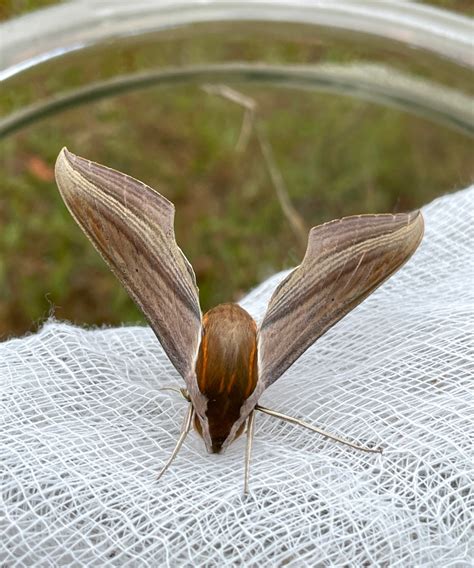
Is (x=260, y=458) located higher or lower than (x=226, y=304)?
lower

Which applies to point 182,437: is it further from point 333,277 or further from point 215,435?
point 333,277

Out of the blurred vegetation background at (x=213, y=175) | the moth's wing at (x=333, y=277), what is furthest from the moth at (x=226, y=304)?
the blurred vegetation background at (x=213, y=175)

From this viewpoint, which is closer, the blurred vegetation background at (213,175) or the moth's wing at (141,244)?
the moth's wing at (141,244)

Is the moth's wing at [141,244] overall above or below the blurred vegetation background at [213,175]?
above

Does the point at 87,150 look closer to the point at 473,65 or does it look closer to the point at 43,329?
the point at 43,329

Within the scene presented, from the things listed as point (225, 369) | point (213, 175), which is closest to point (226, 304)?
point (225, 369)

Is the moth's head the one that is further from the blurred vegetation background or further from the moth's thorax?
the blurred vegetation background

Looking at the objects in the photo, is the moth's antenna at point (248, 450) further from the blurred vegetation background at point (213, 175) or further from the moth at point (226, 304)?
the blurred vegetation background at point (213, 175)
